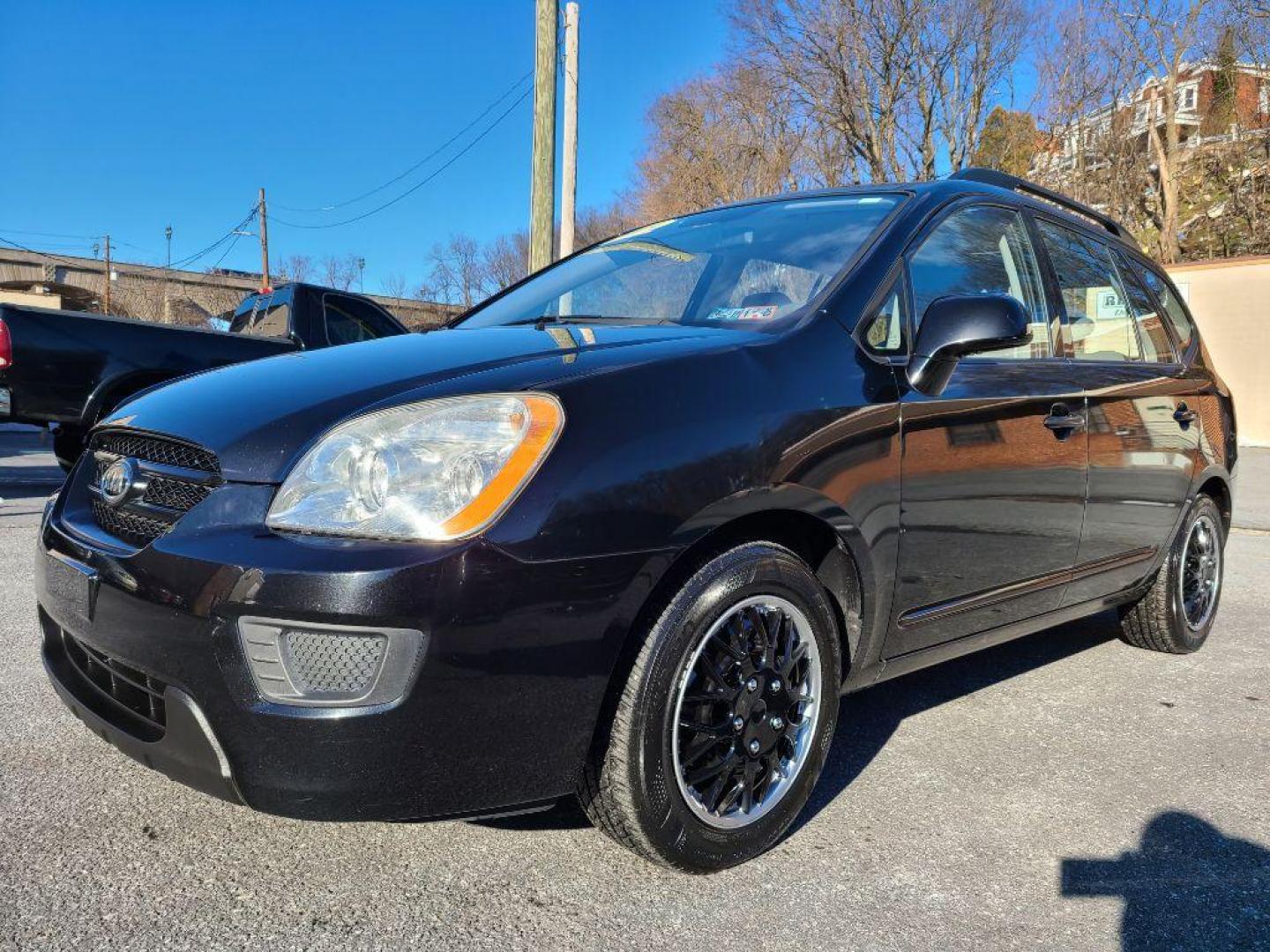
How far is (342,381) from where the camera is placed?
2051 mm

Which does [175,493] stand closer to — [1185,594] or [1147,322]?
[1147,322]

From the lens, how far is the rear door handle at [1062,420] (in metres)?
2.92

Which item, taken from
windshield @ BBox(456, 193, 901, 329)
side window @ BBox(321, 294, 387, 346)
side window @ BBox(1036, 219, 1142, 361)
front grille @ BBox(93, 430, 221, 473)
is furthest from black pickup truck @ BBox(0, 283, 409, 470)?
side window @ BBox(1036, 219, 1142, 361)

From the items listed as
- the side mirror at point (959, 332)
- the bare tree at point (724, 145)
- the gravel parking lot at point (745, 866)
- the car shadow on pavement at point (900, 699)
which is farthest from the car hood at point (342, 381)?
the bare tree at point (724, 145)

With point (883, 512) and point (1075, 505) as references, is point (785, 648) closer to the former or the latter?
point (883, 512)

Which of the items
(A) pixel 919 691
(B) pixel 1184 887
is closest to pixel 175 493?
(B) pixel 1184 887

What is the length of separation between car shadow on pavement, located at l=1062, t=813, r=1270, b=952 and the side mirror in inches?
48.6

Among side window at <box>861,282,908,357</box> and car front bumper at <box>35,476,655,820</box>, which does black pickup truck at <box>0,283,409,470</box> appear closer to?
side window at <box>861,282,908,357</box>

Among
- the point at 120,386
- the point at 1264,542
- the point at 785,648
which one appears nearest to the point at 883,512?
the point at 785,648

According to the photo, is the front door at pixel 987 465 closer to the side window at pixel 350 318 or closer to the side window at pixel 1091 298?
the side window at pixel 1091 298

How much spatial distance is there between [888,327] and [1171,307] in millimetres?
2331

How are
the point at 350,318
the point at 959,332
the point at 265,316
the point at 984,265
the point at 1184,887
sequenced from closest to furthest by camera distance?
the point at 1184,887
the point at 959,332
the point at 984,265
the point at 350,318
the point at 265,316

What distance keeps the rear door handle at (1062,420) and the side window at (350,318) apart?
624 centimetres

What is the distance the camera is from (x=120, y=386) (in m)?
6.35
